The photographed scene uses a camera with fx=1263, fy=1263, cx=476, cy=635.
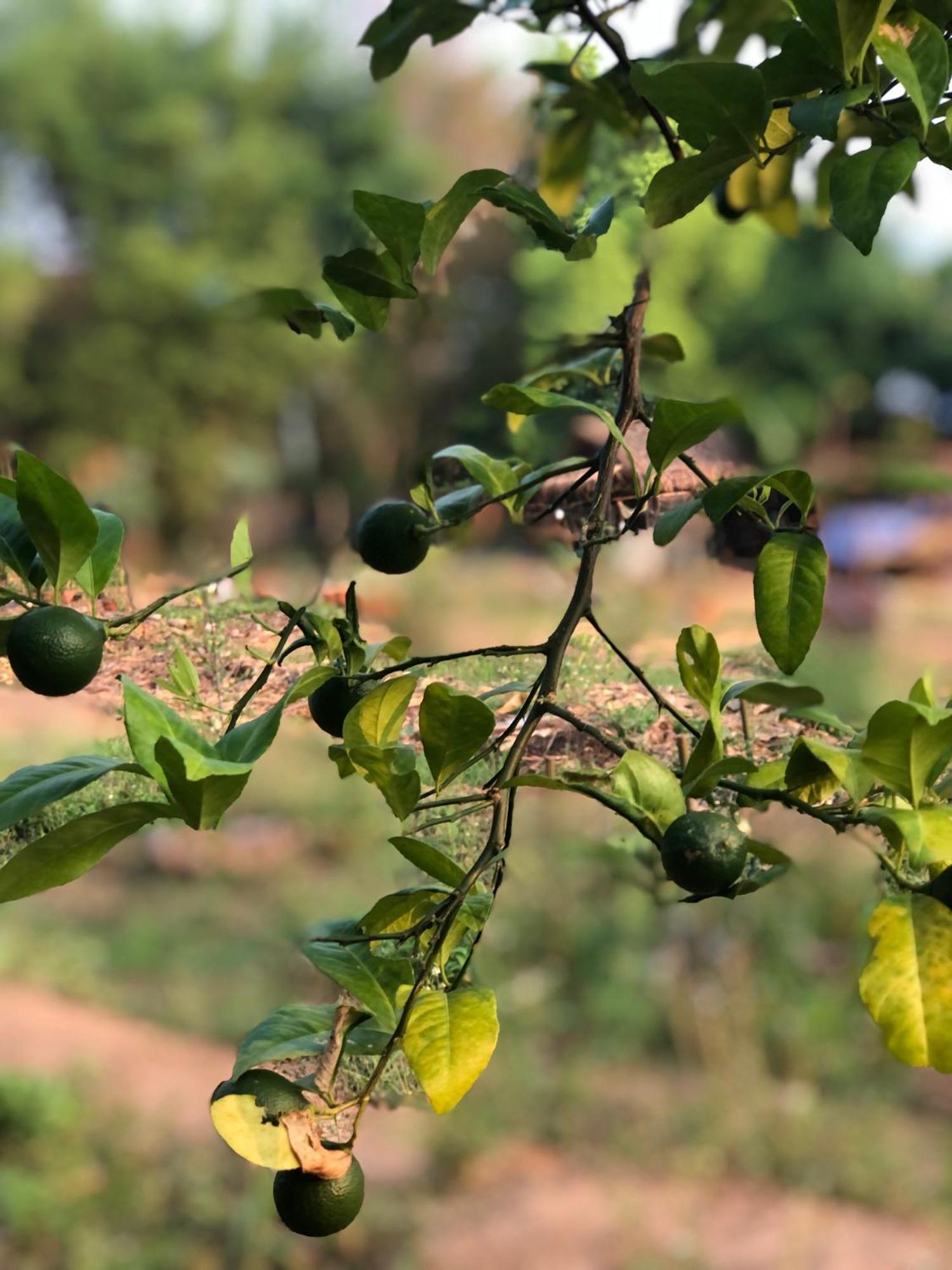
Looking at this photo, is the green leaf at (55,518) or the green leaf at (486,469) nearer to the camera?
the green leaf at (55,518)

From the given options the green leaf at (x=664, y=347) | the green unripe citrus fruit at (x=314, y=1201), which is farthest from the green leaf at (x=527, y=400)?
the green leaf at (x=664, y=347)

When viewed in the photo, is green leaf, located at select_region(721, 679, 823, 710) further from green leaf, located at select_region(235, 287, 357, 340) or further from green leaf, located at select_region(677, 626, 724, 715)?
green leaf, located at select_region(235, 287, 357, 340)

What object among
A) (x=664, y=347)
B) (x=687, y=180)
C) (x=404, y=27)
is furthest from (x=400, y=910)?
(x=404, y=27)

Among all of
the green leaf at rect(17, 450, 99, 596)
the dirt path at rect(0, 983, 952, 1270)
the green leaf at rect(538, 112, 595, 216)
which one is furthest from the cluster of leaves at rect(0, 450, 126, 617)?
the dirt path at rect(0, 983, 952, 1270)

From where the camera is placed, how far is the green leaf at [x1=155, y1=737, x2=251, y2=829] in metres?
0.30

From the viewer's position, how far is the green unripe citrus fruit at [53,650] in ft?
1.26

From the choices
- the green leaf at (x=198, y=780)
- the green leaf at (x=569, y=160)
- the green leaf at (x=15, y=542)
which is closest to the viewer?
the green leaf at (x=198, y=780)

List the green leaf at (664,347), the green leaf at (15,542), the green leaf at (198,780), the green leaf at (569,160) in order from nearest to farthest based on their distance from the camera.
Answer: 1. the green leaf at (198,780)
2. the green leaf at (15,542)
3. the green leaf at (664,347)
4. the green leaf at (569,160)

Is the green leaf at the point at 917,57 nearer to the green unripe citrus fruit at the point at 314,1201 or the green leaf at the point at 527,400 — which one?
the green leaf at the point at 527,400

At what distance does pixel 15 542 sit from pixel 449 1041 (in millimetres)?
207

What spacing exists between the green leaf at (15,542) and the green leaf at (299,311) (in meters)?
0.12

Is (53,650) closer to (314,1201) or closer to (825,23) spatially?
(314,1201)

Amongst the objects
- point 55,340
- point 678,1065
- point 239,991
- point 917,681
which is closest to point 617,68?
point 917,681

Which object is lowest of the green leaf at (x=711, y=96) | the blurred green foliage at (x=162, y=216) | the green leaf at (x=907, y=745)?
the green leaf at (x=907, y=745)
